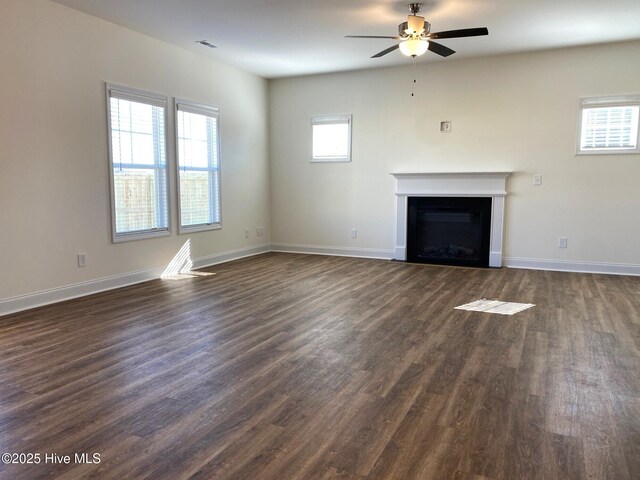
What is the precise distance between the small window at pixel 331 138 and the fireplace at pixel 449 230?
1.34 meters

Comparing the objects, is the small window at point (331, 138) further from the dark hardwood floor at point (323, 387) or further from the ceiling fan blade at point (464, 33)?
the dark hardwood floor at point (323, 387)

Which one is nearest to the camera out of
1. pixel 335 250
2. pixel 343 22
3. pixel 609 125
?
pixel 343 22

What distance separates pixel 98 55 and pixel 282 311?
3244 millimetres

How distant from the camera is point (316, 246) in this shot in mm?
7617

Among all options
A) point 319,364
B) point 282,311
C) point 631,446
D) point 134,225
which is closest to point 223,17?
point 134,225

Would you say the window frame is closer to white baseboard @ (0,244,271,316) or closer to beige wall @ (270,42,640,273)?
beige wall @ (270,42,640,273)

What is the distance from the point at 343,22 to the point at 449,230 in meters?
3.21

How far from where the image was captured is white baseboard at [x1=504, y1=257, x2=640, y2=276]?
581 cm

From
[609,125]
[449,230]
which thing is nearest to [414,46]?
[449,230]

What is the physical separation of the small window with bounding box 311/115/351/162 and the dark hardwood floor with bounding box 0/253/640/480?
320 cm

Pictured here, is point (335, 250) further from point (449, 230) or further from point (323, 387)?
point (323, 387)

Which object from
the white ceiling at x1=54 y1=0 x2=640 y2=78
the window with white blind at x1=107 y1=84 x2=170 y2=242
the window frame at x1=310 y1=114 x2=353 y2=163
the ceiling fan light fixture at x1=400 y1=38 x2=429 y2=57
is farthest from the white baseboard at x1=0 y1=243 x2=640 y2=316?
the ceiling fan light fixture at x1=400 y1=38 x2=429 y2=57

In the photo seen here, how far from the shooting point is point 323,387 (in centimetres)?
262

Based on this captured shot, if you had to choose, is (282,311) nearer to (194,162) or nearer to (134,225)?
(134,225)
